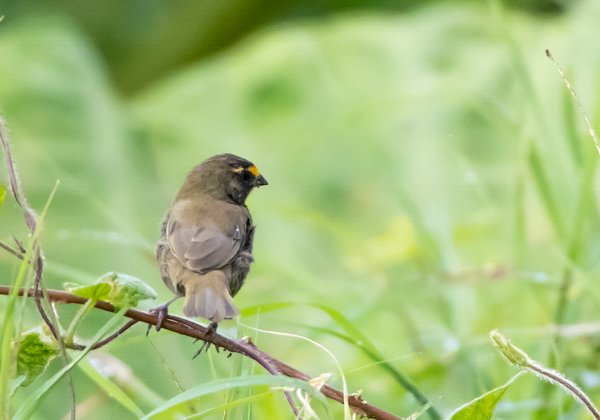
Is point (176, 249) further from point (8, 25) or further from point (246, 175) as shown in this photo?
point (8, 25)

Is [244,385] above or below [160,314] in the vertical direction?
below

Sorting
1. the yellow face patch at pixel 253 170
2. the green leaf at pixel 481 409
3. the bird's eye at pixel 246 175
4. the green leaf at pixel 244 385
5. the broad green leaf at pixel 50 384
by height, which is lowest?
the green leaf at pixel 481 409

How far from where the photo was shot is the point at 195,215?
1.78 meters

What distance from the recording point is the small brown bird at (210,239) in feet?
5.03

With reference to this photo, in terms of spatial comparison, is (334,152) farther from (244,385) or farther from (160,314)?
(244,385)

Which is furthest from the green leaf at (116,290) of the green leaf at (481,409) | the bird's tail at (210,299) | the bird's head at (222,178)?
the bird's head at (222,178)

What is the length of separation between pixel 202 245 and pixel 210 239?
23 millimetres

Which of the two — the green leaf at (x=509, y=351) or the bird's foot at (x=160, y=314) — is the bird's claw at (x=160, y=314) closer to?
the bird's foot at (x=160, y=314)

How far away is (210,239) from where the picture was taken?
1.68 meters

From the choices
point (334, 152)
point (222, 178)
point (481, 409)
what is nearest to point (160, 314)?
point (481, 409)

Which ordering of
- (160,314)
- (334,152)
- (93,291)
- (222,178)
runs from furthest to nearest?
(334,152) < (222,178) < (160,314) < (93,291)

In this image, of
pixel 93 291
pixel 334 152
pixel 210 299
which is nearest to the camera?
pixel 93 291

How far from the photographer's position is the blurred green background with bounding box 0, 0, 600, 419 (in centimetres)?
246

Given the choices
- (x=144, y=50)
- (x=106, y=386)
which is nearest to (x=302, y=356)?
(x=106, y=386)
